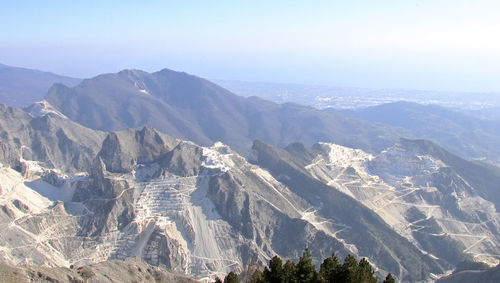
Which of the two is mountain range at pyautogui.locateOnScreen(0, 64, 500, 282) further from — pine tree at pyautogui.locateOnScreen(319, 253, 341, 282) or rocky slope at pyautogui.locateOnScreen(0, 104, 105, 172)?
pine tree at pyautogui.locateOnScreen(319, 253, 341, 282)

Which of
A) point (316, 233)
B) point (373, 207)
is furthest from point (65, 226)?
point (373, 207)

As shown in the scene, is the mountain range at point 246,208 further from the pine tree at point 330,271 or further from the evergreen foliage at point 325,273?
the pine tree at point 330,271

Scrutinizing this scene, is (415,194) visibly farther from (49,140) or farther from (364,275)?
(49,140)

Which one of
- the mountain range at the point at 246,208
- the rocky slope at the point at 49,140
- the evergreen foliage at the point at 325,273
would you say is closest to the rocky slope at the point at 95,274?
the mountain range at the point at 246,208

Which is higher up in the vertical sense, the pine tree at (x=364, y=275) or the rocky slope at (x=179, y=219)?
the pine tree at (x=364, y=275)

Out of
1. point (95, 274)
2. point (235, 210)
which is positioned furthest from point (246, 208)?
point (95, 274)

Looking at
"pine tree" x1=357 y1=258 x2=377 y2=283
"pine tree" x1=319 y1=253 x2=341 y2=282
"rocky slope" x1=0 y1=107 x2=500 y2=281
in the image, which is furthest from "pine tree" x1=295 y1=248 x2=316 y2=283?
"rocky slope" x1=0 y1=107 x2=500 y2=281

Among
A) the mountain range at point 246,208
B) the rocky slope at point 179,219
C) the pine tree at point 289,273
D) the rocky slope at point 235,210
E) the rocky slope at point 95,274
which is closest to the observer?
the pine tree at point 289,273

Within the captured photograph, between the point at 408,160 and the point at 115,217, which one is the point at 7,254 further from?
the point at 408,160

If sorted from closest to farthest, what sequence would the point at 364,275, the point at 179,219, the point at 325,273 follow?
the point at 364,275 → the point at 325,273 → the point at 179,219
